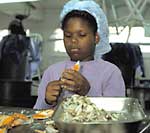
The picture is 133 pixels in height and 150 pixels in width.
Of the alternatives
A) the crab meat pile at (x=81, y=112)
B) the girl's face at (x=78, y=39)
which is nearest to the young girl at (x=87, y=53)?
the girl's face at (x=78, y=39)

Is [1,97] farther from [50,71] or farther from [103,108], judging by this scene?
[103,108]

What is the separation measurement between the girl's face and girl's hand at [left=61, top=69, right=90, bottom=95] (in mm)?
125

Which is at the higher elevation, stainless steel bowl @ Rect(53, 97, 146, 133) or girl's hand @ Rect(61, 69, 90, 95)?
girl's hand @ Rect(61, 69, 90, 95)

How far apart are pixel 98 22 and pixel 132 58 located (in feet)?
5.12

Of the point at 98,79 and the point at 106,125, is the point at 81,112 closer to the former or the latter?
the point at 106,125

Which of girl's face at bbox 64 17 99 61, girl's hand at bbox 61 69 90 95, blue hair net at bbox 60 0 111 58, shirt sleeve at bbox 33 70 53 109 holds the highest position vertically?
blue hair net at bbox 60 0 111 58

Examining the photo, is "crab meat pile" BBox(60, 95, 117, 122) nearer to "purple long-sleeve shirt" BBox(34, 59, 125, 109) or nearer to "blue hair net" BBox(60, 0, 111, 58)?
"purple long-sleeve shirt" BBox(34, 59, 125, 109)

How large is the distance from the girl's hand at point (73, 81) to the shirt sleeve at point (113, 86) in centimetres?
9

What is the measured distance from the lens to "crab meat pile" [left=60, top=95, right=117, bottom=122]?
1.52 feet

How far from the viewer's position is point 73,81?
2.17ft

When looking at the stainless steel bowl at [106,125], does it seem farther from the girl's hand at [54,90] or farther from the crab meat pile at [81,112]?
the girl's hand at [54,90]

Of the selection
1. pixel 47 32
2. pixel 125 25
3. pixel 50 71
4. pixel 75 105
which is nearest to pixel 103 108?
pixel 75 105

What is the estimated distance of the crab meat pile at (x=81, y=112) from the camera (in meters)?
0.46

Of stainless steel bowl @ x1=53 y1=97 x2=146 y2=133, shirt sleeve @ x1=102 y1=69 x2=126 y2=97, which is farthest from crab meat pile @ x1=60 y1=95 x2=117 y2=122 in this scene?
shirt sleeve @ x1=102 y1=69 x2=126 y2=97
